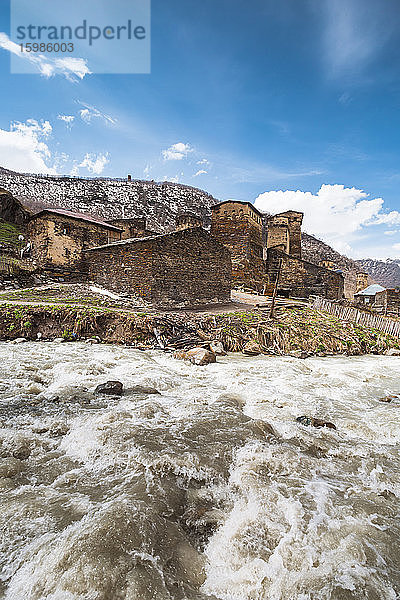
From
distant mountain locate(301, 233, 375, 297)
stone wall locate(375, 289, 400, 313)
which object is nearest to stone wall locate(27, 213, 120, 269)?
stone wall locate(375, 289, 400, 313)

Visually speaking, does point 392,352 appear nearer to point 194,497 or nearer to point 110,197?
point 194,497

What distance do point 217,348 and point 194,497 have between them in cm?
740

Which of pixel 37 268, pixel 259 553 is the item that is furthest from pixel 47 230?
pixel 259 553

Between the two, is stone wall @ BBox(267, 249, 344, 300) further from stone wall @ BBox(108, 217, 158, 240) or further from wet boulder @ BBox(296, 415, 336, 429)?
wet boulder @ BBox(296, 415, 336, 429)

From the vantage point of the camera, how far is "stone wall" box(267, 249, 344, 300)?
95.5 feet

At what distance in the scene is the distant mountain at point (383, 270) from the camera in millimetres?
91731

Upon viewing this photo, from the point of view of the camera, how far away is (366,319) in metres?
13.2

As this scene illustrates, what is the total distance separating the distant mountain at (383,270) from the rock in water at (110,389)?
101m

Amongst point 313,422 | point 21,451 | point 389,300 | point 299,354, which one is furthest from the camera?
point 389,300

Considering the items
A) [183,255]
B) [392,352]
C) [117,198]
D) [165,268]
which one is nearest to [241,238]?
[183,255]

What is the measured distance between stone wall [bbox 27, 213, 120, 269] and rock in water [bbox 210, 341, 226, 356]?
1423 centimetres

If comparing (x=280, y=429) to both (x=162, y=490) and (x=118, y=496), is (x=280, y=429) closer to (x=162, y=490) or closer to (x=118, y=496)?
(x=162, y=490)

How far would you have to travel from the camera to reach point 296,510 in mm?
2723

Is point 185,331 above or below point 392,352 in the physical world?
above
